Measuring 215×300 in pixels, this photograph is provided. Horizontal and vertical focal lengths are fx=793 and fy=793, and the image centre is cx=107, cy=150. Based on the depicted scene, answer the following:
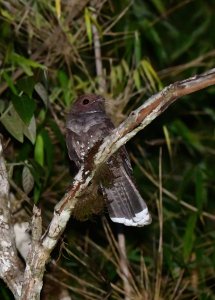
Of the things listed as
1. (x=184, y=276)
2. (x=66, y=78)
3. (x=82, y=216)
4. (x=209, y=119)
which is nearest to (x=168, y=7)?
(x=209, y=119)

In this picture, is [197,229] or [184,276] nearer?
[184,276]

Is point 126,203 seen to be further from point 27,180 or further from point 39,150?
point 39,150

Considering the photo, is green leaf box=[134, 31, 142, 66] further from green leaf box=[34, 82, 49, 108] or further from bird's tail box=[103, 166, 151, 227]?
bird's tail box=[103, 166, 151, 227]

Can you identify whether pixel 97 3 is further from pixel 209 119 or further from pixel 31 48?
pixel 209 119

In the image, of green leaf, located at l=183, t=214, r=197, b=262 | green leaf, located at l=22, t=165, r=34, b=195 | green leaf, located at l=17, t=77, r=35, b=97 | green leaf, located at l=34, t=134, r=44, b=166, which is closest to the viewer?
green leaf, located at l=17, t=77, r=35, b=97

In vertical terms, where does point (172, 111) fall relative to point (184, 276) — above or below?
above

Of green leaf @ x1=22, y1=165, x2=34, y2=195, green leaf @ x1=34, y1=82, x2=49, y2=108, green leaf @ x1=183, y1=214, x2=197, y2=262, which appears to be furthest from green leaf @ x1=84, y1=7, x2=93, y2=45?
green leaf @ x1=183, y1=214, x2=197, y2=262
